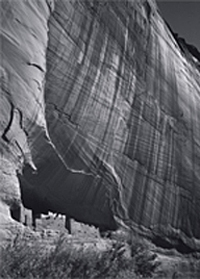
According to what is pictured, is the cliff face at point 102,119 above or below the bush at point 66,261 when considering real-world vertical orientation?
above

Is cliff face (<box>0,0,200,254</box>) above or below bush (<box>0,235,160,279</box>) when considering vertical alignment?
above

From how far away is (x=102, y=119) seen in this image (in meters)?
13.1

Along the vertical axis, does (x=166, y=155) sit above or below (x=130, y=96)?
below

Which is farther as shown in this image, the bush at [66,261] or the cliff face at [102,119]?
the cliff face at [102,119]

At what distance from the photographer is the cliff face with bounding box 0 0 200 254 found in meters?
10.9

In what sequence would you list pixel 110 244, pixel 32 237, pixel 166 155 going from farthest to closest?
pixel 166 155 < pixel 110 244 < pixel 32 237

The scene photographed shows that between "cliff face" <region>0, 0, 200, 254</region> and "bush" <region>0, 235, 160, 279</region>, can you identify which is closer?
"bush" <region>0, 235, 160, 279</region>

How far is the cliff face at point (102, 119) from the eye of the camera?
1089 centimetres

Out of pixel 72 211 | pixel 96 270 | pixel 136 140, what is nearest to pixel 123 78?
pixel 136 140

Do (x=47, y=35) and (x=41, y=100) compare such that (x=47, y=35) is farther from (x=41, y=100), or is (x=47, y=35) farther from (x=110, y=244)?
(x=110, y=244)

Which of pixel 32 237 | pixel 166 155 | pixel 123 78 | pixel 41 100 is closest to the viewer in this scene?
pixel 32 237

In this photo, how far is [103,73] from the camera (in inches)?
520

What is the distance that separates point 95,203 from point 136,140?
2000 mm

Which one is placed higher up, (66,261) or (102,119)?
(102,119)
